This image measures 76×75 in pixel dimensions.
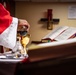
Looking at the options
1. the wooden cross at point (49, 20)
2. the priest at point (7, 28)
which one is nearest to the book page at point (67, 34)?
the priest at point (7, 28)

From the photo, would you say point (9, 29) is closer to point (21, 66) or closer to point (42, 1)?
point (21, 66)

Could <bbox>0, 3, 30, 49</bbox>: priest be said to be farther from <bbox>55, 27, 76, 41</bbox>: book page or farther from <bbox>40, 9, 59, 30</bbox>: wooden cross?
<bbox>40, 9, 59, 30</bbox>: wooden cross

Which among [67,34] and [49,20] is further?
[49,20]

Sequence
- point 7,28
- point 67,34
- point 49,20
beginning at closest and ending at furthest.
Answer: point 7,28
point 67,34
point 49,20

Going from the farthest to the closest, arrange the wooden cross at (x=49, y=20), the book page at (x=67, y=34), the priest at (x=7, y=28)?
the wooden cross at (x=49, y=20) → the book page at (x=67, y=34) → the priest at (x=7, y=28)

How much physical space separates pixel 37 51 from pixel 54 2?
260 cm

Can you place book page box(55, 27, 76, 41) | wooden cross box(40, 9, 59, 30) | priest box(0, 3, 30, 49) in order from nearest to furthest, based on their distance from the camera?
priest box(0, 3, 30, 49), book page box(55, 27, 76, 41), wooden cross box(40, 9, 59, 30)

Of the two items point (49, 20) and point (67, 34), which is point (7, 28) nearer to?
point (67, 34)

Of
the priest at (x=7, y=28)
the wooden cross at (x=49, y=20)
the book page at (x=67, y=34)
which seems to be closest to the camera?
the priest at (x=7, y=28)

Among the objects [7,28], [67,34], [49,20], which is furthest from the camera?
→ [49,20]

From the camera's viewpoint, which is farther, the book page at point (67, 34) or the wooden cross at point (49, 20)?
the wooden cross at point (49, 20)

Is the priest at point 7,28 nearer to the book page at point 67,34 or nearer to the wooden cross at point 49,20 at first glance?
the book page at point 67,34

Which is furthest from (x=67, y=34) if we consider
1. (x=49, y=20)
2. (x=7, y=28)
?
(x=49, y=20)

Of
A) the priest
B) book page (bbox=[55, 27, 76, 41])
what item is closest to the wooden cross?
book page (bbox=[55, 27, 76, 41])
